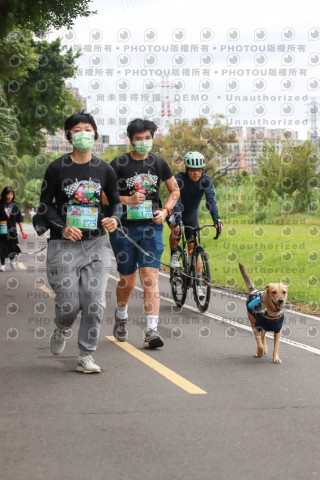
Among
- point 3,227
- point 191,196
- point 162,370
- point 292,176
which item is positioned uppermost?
point 292,176

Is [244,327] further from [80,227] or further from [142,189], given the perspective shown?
[80,227]

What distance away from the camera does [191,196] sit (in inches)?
453

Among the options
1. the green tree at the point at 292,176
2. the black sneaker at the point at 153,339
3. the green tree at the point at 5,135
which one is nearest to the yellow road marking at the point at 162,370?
the black sneaker at the point at 153,339

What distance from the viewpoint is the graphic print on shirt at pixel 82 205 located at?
6930 millimetres

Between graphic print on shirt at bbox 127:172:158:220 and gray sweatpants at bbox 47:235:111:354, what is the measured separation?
4.25 ft

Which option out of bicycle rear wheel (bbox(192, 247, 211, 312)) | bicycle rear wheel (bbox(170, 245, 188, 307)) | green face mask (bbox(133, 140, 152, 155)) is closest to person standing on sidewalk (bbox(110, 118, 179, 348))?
green face mask (bbox(133, 140, 152, 155))

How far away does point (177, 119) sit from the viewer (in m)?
69.4

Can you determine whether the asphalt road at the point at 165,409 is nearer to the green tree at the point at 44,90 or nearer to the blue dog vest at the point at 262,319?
the blue dog vest at the point at 262,319

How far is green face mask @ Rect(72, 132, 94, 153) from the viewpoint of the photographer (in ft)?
22.6

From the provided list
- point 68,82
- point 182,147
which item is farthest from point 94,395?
point 182,147

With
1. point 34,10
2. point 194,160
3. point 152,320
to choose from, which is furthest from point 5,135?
point 152,320

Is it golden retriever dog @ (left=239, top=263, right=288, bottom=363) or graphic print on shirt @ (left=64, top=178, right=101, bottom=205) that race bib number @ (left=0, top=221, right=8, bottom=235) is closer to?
golden retriever dog @ (left=239, top=263, right=288, bottom=363)

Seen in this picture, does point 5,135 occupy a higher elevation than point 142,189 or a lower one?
higher

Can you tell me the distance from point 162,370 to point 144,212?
1833 millimetres
